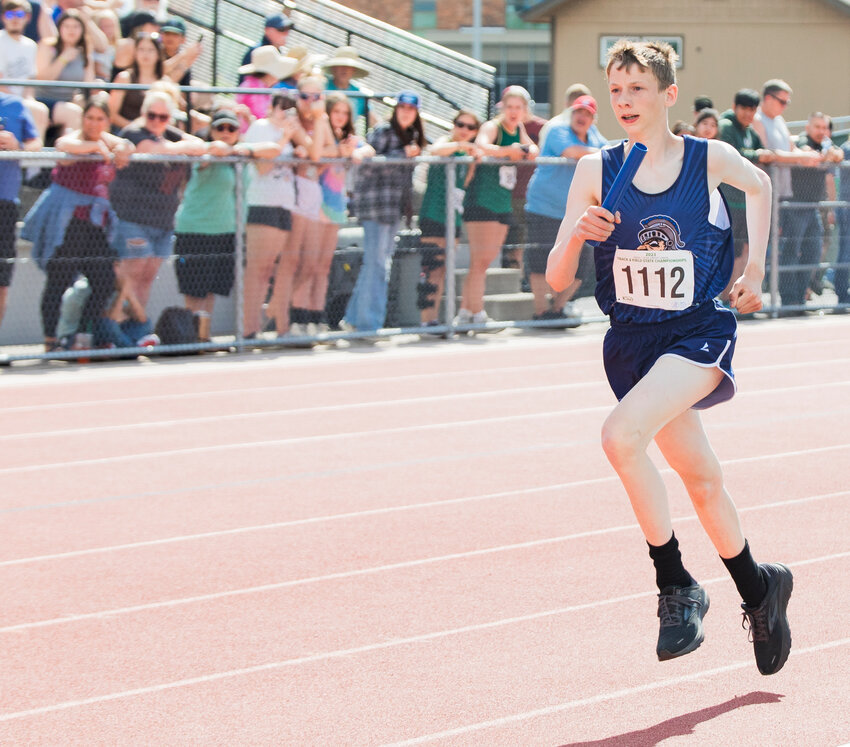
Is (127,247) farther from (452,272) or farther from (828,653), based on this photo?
(828,653)

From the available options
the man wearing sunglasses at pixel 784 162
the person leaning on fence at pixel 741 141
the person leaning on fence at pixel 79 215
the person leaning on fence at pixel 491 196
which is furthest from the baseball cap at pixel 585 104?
the person leaning on fence at pixel 79 215

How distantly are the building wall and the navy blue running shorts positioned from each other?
1366 inches

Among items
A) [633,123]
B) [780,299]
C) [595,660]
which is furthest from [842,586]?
[780,299]

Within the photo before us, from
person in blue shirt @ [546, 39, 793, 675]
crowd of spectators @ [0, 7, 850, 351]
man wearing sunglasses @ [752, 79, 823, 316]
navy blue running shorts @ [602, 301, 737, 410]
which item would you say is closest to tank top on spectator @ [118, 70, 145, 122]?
crowd of spectators @ [0, 7, 850, 351]

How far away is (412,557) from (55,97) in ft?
29.7

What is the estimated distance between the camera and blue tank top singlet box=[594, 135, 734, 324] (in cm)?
456

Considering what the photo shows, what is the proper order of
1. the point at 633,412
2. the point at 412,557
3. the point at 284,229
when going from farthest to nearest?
the point at 284,229 → the point at 412,557 → the point at 633,412

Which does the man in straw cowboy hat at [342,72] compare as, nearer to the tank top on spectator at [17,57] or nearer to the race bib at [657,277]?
the tank top on spectator at [17,57]

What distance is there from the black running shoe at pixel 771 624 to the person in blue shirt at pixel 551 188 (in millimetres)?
9635

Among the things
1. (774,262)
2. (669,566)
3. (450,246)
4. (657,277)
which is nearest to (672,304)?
(657,277)

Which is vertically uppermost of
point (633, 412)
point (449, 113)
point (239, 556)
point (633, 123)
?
point (449, 113)

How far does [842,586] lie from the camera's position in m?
5.58

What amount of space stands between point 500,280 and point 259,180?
2912 millimetres

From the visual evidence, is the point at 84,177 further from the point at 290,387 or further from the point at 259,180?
the point at 290,387
